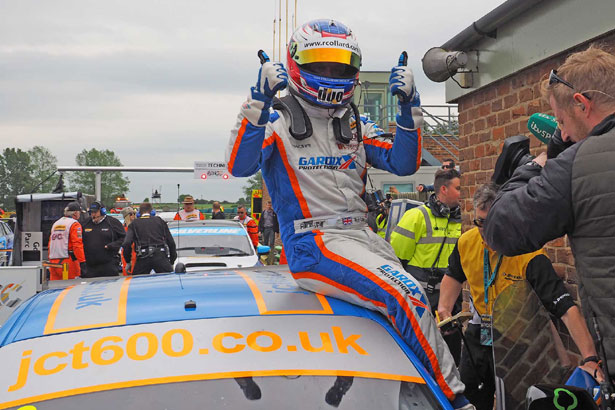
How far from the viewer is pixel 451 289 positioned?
4.14m

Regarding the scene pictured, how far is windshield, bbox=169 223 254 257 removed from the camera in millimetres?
9352

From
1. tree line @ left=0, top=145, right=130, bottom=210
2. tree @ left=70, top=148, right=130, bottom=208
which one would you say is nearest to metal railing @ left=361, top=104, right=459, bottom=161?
tree line @ left=0, top=145, right=130, bottom=210

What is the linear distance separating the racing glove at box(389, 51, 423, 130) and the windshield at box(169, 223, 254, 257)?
20.9 ft

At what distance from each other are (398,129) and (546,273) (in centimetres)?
113

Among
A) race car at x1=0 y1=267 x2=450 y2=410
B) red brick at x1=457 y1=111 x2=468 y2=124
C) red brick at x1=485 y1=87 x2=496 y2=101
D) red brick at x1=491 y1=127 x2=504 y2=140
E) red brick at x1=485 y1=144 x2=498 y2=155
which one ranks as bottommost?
race car at x1=0 y1=267 x2=450 y2=410

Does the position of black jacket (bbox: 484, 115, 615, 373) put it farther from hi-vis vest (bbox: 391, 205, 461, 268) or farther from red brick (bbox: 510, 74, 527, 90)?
hi-vis vest (bbox: 391, 205, 461, 268)

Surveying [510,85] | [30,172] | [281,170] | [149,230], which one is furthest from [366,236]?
[30,172]

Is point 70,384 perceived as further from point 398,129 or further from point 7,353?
point 398,129

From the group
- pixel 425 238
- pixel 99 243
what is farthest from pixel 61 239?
pixel 425 238

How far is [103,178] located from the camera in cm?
9956

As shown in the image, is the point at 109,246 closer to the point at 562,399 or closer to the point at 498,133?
the point at 498,133

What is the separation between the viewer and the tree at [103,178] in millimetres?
99250

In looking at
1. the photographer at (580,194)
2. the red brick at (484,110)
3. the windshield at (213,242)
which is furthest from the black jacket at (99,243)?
the photographer at (580,194)

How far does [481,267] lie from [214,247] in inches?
237
